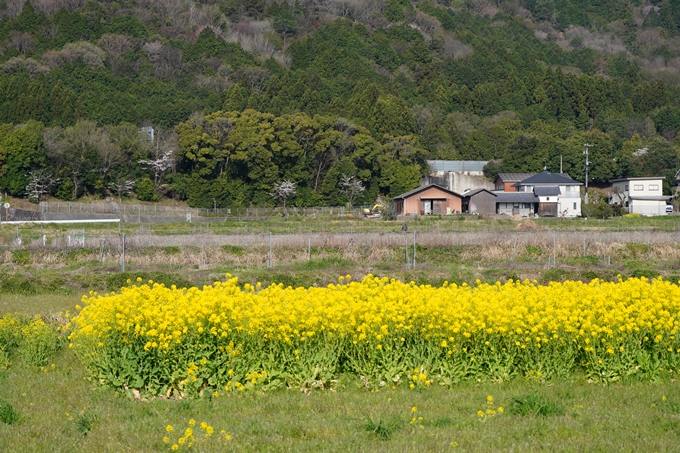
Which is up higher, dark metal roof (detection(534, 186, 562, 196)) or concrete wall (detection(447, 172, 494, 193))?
concrete wall (detection(447, 172, 494, 193))

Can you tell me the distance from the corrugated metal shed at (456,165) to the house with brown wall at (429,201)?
43.7 ft

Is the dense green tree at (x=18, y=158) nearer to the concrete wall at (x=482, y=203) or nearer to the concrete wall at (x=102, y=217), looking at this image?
the concrete wall at (x=102, y=217)

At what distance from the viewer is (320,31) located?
113938 millimetres

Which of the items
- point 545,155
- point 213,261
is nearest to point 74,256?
point 213,261

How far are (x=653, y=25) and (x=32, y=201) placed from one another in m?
142

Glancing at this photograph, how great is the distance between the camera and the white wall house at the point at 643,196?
5722 centimetres

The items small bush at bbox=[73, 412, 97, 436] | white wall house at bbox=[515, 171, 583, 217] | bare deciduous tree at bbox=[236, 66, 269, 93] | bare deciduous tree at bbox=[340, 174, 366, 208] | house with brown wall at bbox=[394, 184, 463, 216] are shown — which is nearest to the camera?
small bush at bbox=[73, 412, 97, 436]

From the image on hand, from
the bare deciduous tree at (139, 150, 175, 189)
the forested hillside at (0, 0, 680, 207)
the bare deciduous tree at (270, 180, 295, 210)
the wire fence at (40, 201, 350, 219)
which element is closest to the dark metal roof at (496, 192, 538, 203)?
→ the forested hillside at (0, 0, 680, 207)

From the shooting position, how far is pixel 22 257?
23.5m

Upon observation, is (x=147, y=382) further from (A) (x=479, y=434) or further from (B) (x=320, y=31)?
(B) (x=320, y=31)

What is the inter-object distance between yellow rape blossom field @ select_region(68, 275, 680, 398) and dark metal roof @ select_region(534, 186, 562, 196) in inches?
1925

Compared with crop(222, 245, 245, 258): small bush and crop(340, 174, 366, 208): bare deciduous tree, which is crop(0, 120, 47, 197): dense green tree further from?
crop(222, 245, 245, 258): small bush

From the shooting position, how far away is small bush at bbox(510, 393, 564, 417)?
23.1 feet

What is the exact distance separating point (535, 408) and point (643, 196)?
182 feet
